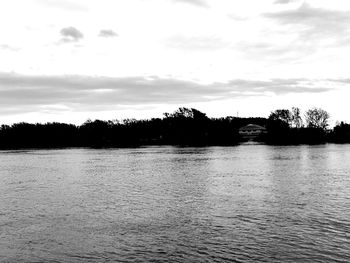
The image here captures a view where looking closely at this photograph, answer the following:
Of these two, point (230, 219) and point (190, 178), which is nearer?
point (230, 219)

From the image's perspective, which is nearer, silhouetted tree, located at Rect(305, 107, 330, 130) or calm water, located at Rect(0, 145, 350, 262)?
calm water, located at Rect(0, 145, 350, 262)

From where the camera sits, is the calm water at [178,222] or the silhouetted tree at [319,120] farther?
the silhouetted tree at [319,120]

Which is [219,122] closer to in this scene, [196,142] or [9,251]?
[196,142]

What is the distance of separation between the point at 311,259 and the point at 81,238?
10.9m

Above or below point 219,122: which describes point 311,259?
below

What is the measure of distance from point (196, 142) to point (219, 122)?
14.9 meters

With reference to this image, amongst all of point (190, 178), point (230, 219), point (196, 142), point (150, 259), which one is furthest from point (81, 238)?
point (196, 142)

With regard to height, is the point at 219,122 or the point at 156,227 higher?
the point at 219,122

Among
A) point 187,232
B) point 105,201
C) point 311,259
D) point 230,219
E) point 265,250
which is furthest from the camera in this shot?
point 105,201

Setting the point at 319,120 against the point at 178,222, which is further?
the point at 319,120

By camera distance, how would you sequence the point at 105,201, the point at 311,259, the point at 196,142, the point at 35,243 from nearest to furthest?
the point at 311,259
the point at 35,243
the point at 105,201
the point at 196,142

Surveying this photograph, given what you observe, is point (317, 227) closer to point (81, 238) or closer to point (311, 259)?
point (311, 259)

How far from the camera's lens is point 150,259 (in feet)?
54.7

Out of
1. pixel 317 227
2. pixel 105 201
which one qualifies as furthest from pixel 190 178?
pixel 317 227
